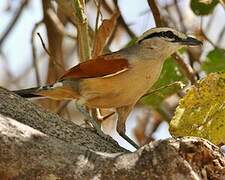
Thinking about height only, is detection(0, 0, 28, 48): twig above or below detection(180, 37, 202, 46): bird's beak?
below

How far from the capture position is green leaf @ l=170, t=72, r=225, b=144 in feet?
7.05

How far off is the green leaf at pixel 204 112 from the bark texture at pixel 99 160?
649 mm

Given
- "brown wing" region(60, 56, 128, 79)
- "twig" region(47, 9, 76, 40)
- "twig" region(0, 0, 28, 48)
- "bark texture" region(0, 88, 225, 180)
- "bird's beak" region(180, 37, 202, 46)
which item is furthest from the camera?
"twig" region(0, 0, 28, 48)

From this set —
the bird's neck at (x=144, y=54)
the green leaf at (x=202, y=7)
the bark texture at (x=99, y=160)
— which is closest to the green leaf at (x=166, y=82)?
the bird's neck at (x=144, y=54)

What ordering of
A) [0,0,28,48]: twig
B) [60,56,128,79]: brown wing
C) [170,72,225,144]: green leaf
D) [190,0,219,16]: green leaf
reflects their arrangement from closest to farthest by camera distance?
[170,72,225,144]: green leaf, [60,56,128,79]: brown wing, [190,0,219,16]: green leaf, [0,0,28,48]: twig

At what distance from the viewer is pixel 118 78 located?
2.50m

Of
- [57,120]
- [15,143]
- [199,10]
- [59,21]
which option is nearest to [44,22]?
[59,21]

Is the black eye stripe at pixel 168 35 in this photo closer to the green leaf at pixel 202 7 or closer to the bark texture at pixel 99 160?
the green leaf at pixel 202 7

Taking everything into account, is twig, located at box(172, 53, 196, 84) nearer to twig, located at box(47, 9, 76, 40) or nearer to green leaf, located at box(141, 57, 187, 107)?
green leaf, located at box(141, 57, 187, 107)

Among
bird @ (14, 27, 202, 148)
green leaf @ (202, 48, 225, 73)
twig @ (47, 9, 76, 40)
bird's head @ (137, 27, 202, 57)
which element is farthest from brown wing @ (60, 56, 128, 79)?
twig @ (47, 9, 76, 40)

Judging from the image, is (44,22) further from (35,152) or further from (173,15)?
(35,152)

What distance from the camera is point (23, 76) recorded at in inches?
182

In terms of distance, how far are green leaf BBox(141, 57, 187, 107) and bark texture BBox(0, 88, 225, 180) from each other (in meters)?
1.23

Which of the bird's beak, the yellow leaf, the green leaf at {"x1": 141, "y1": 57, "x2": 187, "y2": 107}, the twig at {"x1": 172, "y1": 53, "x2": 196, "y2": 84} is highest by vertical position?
the yellow leaf
